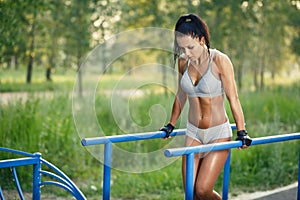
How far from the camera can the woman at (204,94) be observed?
10.9ft

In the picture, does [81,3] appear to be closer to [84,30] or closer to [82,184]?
[84,30]

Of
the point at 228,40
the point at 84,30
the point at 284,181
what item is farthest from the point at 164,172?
the point at 228,40

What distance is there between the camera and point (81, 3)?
11797mm

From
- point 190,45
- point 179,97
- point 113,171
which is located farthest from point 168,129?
point 113,171

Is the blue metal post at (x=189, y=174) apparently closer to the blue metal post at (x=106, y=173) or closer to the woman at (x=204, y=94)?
the woman at (x=204, y=94)

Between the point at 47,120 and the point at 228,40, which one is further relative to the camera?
the point at 228,40

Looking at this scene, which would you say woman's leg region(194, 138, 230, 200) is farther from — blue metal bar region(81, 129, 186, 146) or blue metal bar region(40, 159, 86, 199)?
blue metal bar region(40, 159, 86, 199)

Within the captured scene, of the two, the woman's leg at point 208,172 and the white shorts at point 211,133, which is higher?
the white shorts at point 211,133

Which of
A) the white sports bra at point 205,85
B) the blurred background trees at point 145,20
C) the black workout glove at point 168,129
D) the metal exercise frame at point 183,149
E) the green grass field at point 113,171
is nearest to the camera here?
the metal exercise frame at point 183,149

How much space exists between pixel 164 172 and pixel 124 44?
205 cm

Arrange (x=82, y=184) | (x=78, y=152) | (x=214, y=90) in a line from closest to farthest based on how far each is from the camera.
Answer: (x=214, y=90) < (x=82, y=184) < (x=78, y=152)

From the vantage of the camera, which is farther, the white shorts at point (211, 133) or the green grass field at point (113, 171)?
the green grass field at point (113, 171)

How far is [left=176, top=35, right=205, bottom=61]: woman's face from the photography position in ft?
10.8

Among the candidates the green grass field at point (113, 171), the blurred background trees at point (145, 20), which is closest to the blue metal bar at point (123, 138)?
the green grass field at point (113, 171)
